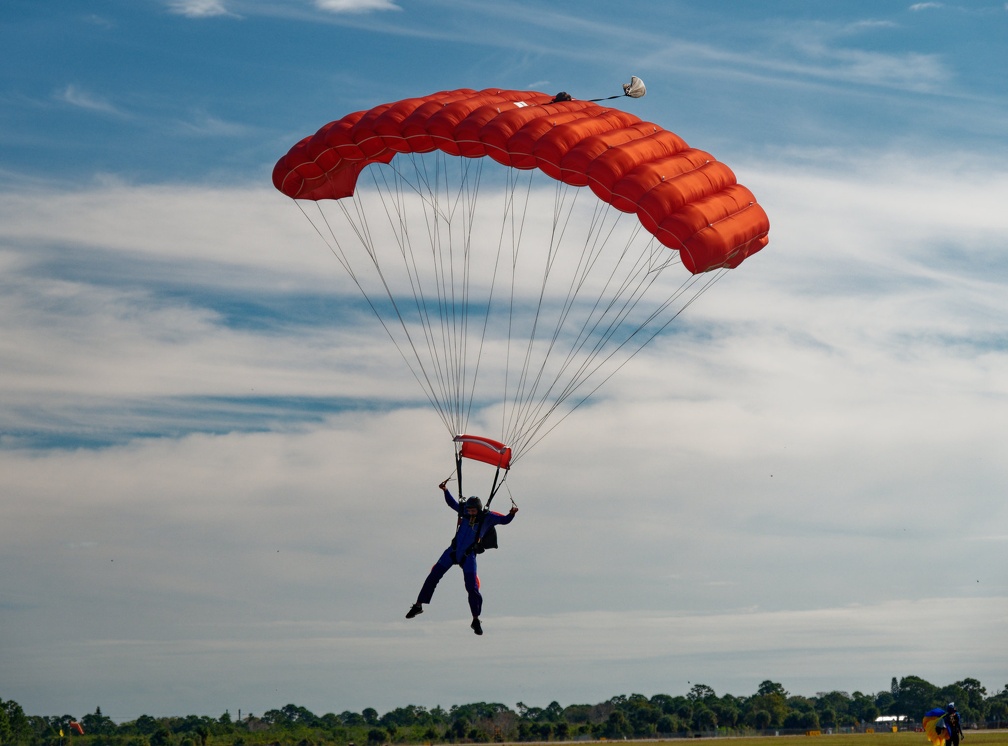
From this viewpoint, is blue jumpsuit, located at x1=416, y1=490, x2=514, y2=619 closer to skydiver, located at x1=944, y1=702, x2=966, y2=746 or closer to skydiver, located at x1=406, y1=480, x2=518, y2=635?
skydiver, located at x1=406, y1=480, x2=518, y2=635

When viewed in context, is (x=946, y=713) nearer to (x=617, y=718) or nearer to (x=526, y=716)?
(x=617, y=718)

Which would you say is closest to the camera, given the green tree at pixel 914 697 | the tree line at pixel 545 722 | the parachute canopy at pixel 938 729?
the parachute canopy at pixel 938 729

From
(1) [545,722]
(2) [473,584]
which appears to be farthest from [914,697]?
(2) [473,584]

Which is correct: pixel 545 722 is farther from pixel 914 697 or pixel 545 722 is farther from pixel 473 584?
pixel 473 584

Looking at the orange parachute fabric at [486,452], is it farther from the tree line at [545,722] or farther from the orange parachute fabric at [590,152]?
the tree line at [545,722]

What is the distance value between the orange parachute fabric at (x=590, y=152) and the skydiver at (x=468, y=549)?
19.1ft

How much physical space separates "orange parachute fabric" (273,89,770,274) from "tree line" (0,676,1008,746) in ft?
165

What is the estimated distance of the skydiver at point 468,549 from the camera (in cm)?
2320

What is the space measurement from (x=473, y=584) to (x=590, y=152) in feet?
26.8

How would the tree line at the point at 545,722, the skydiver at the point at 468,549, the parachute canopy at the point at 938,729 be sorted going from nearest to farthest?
the skydiver at the point at 468,549, the parachute canopy at the point at 938,729, the tree line at the point at 545,722

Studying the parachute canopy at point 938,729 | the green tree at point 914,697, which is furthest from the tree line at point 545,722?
the parachute canopy at point 938,729

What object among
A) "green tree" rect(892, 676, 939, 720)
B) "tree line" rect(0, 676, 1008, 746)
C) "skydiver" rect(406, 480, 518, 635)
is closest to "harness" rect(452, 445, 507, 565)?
"skydiver" rect(406, 480, 518, 635)

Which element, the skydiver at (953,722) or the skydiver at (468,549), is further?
the skydiver at (953,722)

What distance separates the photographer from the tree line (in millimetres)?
83500
